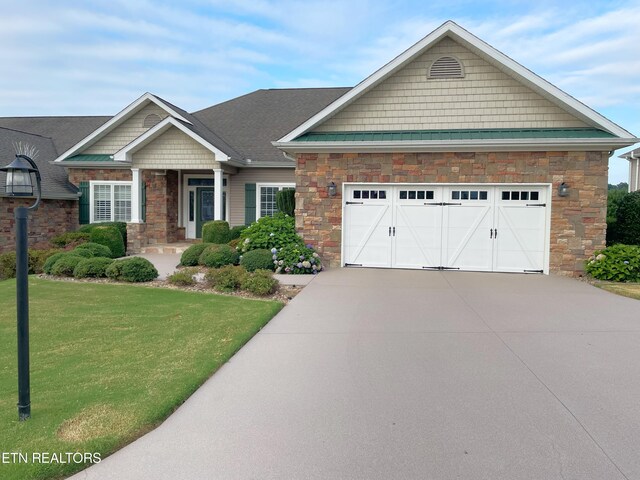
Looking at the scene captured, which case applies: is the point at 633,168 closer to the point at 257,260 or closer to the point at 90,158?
the point at 257,260

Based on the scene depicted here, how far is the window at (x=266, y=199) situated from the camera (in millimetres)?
17453

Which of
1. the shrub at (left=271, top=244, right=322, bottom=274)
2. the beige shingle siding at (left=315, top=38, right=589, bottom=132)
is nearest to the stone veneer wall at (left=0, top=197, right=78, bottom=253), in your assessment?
the shrub at (left=271, top=244, right=322, bottom=274)

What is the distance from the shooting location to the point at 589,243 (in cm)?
1176

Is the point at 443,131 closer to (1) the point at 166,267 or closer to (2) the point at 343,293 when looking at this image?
(2) the point at 343,293

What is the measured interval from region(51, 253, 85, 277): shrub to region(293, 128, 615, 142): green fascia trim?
248 inches

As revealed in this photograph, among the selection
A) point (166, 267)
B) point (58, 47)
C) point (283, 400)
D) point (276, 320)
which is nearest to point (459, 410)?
point (283, 400)

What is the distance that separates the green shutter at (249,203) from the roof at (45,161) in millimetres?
6420

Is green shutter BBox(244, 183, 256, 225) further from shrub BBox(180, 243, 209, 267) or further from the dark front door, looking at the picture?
shrub BBox(180, 243, 209, 267)

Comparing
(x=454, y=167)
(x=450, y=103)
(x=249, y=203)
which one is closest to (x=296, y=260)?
(x=454, y=167)

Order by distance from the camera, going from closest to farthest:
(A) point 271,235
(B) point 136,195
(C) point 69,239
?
(A) point 271,235 < (C) point 69,239 < (B) point 136,195

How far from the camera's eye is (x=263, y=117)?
20203 mm

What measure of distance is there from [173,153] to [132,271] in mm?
6409

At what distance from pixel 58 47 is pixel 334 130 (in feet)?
45.6

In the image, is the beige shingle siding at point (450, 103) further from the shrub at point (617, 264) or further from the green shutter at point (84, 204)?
the green shutter at point (84, 204)
